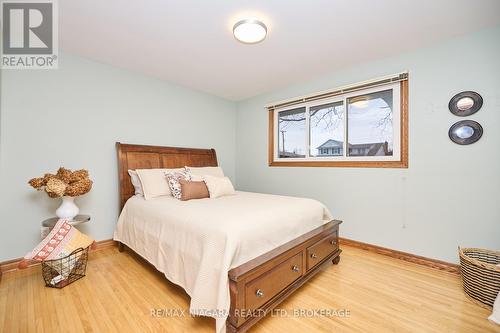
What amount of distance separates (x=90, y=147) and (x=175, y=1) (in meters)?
1.98

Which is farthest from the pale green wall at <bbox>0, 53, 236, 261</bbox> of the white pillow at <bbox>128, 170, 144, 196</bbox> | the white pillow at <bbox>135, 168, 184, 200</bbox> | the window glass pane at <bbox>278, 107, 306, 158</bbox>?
the window glass pane at <bbox>278, 107, 306, 158</bbox>

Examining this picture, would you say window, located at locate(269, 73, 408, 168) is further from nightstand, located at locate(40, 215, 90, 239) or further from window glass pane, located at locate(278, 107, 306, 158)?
nightstand, located at locate(40, 215, 90, 239)

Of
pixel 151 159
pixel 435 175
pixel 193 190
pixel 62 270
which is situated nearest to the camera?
pixel 62 270

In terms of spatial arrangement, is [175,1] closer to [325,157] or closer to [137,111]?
[137,111]

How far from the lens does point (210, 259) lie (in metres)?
1.35

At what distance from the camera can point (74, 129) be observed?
2496 millimetres

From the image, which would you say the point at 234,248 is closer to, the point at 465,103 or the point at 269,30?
the point at 269,30

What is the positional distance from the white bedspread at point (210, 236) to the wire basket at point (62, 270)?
48cm

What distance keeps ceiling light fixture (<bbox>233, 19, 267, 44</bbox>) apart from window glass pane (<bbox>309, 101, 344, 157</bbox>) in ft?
5.14

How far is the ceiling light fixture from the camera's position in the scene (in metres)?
1.89

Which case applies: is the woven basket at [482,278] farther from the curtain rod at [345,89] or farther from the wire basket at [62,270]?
the wire basket at [62,270]

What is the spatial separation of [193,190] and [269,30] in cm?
182

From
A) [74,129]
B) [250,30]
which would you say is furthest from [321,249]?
[74,129]

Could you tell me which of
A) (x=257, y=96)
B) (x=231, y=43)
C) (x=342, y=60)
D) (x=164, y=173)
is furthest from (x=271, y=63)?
(x=164, y=173)
